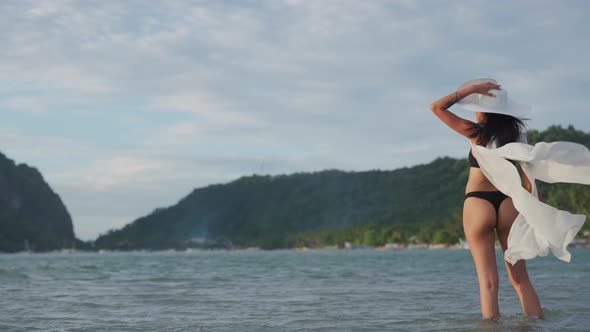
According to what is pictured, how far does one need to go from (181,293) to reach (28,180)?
187512 millimetres

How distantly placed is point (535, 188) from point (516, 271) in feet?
2.75

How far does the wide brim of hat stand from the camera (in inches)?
222

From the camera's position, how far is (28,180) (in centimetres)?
18638

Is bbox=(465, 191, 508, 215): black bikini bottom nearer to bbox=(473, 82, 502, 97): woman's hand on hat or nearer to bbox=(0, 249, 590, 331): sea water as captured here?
bbox=(473, 82, 502, 97): woman's hand on hat

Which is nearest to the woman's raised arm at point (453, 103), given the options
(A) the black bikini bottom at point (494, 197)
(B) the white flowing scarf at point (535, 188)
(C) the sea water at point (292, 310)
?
(B) the white flowing scarf at point (535, 188)

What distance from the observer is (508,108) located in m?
5.66

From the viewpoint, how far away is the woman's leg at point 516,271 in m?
5.66

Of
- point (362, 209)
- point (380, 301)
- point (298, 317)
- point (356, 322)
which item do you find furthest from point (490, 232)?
Result: point (362, 209)

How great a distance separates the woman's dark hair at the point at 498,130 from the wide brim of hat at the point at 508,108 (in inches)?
3.8

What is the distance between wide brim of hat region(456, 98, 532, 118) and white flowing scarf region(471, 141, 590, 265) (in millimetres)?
285

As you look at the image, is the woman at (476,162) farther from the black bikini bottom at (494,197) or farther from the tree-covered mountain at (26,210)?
the tree-covered mountain at (26,210)

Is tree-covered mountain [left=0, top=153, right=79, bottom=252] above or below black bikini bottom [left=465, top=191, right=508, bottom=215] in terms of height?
above

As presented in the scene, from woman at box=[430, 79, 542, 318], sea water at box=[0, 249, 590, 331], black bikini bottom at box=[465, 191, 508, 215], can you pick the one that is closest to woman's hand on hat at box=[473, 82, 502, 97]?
woman at box=[430, 79, 542, 318]

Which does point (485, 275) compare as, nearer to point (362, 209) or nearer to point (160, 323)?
point (160, 323)
